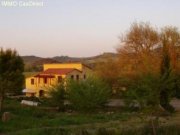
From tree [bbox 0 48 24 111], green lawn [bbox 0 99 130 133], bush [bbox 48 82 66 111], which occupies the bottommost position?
green lawn [bbox 0 99 130 133]

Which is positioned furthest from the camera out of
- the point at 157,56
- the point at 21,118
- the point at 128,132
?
the point at 157,56

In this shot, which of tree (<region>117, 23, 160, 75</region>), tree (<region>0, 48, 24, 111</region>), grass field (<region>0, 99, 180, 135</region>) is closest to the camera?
grass field (<region>0, 99, 180, 135</region>)

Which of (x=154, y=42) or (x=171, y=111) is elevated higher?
(x=154, y=42)

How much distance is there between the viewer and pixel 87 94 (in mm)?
32750

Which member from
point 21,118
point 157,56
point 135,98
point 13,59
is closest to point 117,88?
point 157,56

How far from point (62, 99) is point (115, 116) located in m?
7.69

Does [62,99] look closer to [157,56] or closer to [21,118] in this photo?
[21,118]

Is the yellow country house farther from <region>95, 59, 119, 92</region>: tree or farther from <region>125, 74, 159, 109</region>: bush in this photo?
<region>125, 74, 159, 109</region>: bush

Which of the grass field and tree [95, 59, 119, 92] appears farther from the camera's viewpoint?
tree [95, 59, 119, 92]

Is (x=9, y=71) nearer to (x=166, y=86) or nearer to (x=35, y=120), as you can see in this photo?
(x=35, y=120)

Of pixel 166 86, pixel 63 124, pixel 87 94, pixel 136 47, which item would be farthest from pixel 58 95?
pixel 136 47

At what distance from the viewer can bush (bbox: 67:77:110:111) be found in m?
32.7

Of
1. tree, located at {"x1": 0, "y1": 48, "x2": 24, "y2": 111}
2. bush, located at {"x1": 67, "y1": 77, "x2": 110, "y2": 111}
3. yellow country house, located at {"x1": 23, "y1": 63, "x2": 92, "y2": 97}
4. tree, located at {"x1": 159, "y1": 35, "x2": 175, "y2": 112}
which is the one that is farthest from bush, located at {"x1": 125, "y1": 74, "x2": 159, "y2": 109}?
yellow country house, located at {"x1": 23, "y1": 63, "x2": 92, "y2": 97}

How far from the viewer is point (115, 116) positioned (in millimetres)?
27844
